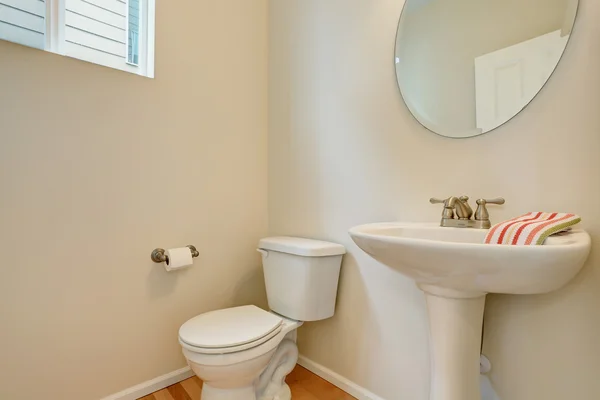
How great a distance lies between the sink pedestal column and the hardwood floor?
65cm

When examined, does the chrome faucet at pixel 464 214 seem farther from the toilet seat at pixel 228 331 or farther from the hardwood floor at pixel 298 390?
the hardwood floor at pixel 298 390

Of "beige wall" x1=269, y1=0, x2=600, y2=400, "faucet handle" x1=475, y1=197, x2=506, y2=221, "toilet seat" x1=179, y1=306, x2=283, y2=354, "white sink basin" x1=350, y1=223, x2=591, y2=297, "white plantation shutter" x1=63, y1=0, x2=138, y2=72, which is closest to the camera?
"white sink basin" x1=350, y1=223, x2=591, y2=297

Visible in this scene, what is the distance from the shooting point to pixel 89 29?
1.45 metres

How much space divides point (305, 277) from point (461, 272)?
0.77 m

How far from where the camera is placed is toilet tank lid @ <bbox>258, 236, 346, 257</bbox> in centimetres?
140

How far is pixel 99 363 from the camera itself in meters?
1.35

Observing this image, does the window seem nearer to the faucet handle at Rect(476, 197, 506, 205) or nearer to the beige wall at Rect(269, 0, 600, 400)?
the beige wall at Rect(269, 0, 600, 400)

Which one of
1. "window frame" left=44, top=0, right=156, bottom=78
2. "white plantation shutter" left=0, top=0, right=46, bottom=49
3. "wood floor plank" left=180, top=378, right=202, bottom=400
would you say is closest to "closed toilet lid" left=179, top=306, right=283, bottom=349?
"wood floor plank" left=180, top=378, right=202, bottom=400

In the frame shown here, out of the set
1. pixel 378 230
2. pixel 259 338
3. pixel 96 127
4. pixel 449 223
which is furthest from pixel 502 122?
pixel 96 127

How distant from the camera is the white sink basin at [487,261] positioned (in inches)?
26.8

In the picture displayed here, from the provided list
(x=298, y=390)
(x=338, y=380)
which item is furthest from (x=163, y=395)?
(x=338, y=380)

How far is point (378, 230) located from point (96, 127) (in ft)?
3.95

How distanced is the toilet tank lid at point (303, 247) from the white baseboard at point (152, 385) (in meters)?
0.72

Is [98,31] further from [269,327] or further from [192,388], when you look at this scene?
[192,388]
